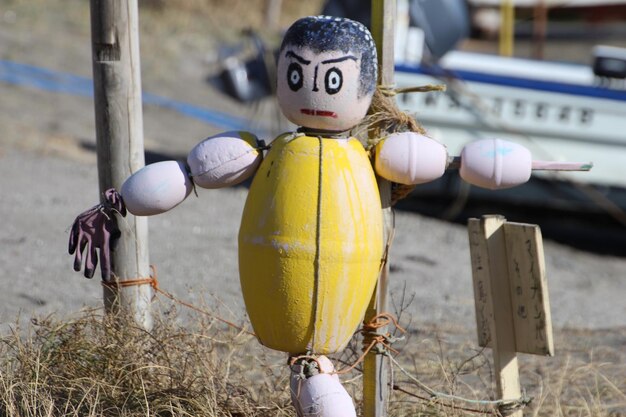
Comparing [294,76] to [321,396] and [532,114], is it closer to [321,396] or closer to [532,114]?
[321,396]

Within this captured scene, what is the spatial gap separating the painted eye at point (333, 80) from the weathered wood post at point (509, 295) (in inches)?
31.9

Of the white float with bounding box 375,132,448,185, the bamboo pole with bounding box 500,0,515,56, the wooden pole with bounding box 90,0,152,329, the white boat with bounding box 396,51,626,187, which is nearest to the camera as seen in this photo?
the white float with bounding box 375,132,448,185

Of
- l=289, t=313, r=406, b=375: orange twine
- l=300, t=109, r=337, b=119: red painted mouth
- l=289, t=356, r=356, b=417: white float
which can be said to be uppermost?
l=300, t=109, r=337, b=119: red painted mouth

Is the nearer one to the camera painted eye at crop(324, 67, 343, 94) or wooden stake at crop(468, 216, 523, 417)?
painted eye at crop(324, 67, 343, 94)

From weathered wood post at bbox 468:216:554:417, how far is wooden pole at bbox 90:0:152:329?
4.46 feet

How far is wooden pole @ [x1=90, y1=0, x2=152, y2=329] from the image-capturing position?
3.59 metres

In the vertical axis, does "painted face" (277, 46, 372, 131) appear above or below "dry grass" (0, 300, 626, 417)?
above

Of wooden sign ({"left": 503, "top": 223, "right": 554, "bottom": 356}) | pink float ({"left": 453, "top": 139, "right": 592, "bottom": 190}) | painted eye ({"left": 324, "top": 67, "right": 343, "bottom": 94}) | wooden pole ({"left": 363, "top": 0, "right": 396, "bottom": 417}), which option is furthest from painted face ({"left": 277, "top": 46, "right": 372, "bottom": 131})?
wooden sign ({"left": 503, "top": 223, "right": 554, "bottom": 356})

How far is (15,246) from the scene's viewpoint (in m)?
5.86

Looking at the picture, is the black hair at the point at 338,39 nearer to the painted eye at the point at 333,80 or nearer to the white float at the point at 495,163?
the painted eye at the point at 333,80

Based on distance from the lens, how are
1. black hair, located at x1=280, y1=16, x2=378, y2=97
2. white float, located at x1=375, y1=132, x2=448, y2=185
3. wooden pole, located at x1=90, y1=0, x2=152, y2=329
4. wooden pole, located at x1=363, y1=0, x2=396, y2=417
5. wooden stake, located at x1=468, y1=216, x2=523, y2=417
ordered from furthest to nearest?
wooden pole, located at x1=90, y1=0, x2=152, y2=329, wooden stake, located at x1=468, y1=216, x2=523, y2=417, wooden pole, located at x1=363, y1=0, x2=396, y2=417, white float, located at x1=375, y1=132, x2=448, y2=185, black hair, located at x1=280, y1=16, x2=378, y2=97

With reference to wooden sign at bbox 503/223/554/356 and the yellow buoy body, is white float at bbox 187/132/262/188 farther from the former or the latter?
wooden sign at bbox 503/223/554/356

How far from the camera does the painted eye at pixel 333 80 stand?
2.82 metres

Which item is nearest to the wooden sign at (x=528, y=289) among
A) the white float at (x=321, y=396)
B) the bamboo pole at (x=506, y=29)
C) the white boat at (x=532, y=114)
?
the white float at (x=321, y=396)
